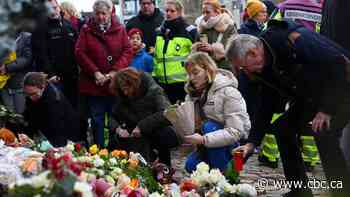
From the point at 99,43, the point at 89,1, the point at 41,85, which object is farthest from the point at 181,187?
the point at 89,1

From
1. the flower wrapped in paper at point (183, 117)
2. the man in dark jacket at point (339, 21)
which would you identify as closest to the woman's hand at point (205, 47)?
the flower wrapped in paper at point (183, 117)

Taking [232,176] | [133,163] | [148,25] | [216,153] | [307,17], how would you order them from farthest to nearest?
[148,25]
[307,17]
[216,153]
[133,163]
[232,176]

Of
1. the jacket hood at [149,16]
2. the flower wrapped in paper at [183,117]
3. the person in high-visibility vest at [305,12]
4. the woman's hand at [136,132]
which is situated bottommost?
the woman's hand at [136,132]

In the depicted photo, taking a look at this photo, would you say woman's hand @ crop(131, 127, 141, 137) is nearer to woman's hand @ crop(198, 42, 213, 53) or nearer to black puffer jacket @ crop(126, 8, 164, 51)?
woman's hand @ crop(198, 42, 213, 53)

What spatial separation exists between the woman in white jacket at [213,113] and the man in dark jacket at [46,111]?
1.36 meters

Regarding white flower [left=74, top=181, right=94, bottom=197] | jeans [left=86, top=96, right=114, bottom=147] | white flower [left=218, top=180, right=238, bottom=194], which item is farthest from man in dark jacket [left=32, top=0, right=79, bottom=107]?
white flower [left=74, top=181, right=94, bottom=197]

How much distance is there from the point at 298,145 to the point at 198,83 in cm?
97

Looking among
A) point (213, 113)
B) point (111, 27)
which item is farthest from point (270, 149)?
point (111, 27)

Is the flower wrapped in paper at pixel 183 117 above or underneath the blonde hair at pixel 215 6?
underneath

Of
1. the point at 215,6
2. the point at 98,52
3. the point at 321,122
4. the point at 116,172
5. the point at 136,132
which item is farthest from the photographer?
the point at 215,6

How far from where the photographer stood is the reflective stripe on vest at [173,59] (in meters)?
7.85

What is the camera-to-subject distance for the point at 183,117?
5.66 meters

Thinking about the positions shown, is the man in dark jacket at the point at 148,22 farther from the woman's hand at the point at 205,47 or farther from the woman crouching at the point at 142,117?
the woman crouching at the point at 142,117

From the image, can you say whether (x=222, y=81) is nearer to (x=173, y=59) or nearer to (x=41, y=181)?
(x=173, y=59)
